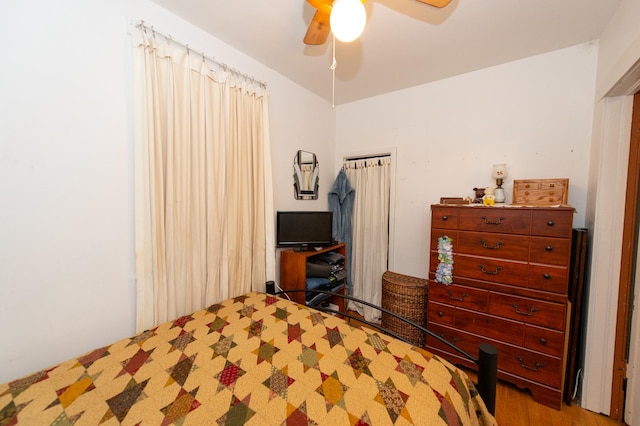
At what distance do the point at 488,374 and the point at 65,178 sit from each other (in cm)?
233

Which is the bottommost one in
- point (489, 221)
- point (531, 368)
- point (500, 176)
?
point (531, 368)

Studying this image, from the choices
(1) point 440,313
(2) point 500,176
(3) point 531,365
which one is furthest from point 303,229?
(3) point 531,365

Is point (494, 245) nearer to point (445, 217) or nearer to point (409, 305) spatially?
point (445, 217)

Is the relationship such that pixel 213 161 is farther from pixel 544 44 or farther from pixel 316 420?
pixel 544 44

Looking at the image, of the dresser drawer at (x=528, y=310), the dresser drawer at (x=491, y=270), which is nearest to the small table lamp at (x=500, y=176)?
the dresser drawer at (x=491, y=270)

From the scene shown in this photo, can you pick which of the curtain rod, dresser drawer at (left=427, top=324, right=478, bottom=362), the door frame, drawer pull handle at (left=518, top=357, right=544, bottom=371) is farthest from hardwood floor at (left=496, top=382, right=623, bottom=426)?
the curtain rod

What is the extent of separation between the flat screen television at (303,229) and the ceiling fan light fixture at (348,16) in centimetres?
167

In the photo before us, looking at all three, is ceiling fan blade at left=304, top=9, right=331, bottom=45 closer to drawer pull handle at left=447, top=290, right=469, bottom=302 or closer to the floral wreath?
the floral wreath

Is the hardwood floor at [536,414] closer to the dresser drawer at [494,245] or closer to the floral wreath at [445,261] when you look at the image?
the floral wreath at [445,261]

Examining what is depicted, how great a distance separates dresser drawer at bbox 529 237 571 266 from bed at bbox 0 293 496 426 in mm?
1180

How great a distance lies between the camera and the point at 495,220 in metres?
1.86

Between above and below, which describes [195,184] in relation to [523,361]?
above

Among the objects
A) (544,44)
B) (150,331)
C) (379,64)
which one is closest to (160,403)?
(150,331)

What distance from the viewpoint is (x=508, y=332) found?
1.83 metres
